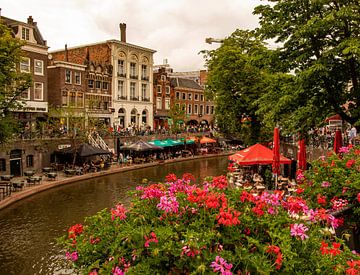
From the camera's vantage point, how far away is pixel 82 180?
2948cm

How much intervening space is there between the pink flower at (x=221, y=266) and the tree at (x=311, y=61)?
1043 centimetres

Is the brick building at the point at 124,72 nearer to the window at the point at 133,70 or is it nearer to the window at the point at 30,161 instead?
the window at the point at 133,70

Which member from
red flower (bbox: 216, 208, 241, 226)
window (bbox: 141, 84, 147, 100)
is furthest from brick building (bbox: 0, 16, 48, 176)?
red flower (bbox: 216, 208, 241, 226)

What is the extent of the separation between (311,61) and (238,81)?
45.0 feet

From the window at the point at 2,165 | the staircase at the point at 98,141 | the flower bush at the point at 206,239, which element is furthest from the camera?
the staircase at the point at 98,141

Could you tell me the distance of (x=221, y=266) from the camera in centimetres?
346

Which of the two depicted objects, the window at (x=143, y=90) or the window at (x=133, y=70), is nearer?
the window at (x=133, y=70)

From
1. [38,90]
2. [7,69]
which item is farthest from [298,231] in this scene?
[38,90]

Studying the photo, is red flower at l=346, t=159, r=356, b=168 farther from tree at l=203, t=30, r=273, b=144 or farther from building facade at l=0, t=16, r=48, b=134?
building facade at l=0, t=16, r=48, b=134

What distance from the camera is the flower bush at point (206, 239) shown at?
12.1 ft

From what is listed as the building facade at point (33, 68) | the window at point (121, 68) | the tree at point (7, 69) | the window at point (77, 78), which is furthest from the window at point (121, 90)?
the tree at point (7, 69)

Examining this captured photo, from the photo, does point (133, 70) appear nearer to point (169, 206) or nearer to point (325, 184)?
point (325, 184)

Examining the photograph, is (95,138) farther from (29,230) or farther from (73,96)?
(29,230)

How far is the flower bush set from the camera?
3.68 metres
